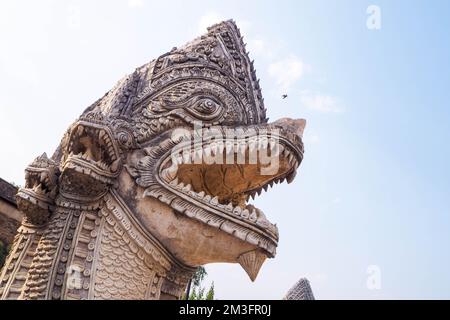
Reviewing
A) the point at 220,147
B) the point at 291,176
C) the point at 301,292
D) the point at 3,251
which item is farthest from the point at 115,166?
the point at 3,251

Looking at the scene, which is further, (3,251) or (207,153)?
(3,251)

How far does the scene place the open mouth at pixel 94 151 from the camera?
421 cm

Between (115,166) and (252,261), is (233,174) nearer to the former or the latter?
(252,261)

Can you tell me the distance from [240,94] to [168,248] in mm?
2102

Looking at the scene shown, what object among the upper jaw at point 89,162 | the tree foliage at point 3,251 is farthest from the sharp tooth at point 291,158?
the tree foliage at point 3,251

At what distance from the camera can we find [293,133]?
479 centimetres

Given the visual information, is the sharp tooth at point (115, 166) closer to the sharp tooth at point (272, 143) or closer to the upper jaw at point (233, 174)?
the upper jaw at point (233, 174)

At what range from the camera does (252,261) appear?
4.28 meters

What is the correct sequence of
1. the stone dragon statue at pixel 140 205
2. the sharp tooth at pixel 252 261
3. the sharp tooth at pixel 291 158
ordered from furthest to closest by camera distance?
1. the sharp tooth at pixel 291 158
2. the sharp tooth at pixel 252 261
3. the stone dragon statue at pixel 140 205

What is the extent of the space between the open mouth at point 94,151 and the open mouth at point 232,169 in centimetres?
52

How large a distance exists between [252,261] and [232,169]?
115 centimetres

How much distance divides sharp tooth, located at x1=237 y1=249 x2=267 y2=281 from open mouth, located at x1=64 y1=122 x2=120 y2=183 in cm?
154

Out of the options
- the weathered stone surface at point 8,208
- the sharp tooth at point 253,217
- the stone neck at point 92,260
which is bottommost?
the stone neck at point 92,260
